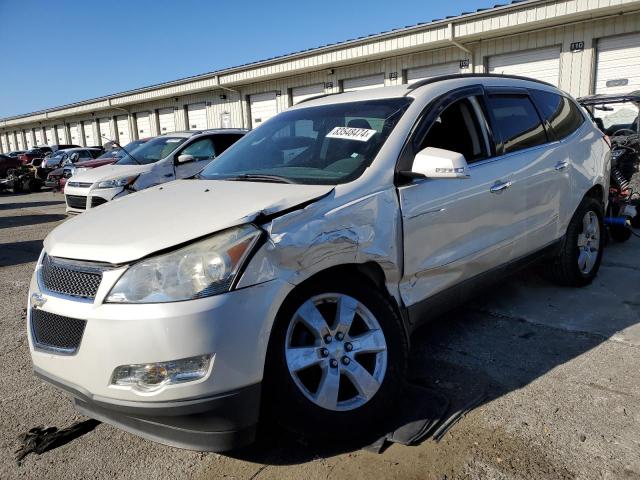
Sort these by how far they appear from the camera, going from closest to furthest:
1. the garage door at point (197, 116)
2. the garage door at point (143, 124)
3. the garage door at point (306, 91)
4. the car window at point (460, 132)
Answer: the car window at point (460, 132)
the garage door at point (306, 91)
the garage door at point (197, 116)
the garage door at point (143, 124)

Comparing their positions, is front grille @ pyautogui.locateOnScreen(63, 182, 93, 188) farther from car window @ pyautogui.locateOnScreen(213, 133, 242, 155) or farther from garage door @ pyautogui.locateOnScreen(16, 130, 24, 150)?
garage door @ pyautogui.locateOnScreen(16, 130, 24, 150)

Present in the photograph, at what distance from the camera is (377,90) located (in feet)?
11.6

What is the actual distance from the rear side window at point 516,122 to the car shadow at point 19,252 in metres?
6.43

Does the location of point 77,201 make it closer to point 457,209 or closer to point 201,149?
point 201,149

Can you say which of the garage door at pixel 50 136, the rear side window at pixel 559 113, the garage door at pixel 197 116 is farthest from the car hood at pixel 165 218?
the garage door at pixel 50 136

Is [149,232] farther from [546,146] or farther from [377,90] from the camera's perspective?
[546,146]

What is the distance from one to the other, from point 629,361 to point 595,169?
6.58 feet

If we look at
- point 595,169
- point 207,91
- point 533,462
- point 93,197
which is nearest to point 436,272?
point 533,462

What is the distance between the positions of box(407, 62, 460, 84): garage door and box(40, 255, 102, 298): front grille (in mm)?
13996

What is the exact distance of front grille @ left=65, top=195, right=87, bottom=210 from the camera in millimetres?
8547

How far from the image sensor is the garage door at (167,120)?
28.2 m

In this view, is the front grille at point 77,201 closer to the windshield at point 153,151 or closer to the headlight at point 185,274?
the windshield at point 153,151

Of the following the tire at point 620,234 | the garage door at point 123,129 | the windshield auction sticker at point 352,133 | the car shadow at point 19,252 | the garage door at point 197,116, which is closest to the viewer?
the windshield auction sticker at point 352,133

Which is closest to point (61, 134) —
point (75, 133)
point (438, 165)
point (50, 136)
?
point (50, 136)
